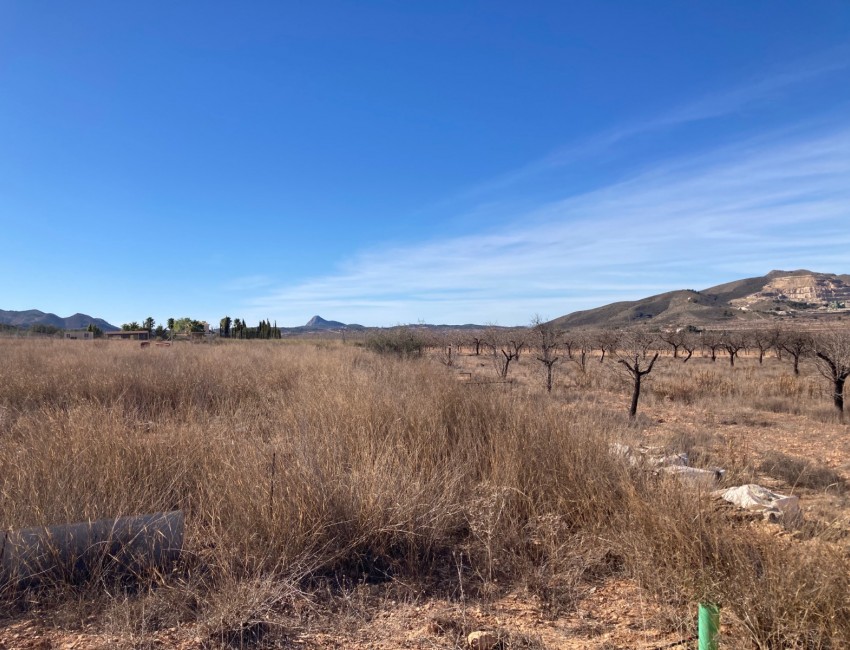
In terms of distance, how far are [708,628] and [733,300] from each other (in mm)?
121327

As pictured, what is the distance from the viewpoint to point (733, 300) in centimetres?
10500

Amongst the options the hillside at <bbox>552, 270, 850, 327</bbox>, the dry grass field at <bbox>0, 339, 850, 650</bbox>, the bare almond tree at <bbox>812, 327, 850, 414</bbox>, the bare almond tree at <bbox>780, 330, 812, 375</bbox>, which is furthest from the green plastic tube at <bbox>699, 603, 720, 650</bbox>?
the hillside at <bbox>552, 270, 850, 327</bbox>

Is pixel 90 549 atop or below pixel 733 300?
below

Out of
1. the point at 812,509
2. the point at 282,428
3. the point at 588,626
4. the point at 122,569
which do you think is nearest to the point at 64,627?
the point at 122,569

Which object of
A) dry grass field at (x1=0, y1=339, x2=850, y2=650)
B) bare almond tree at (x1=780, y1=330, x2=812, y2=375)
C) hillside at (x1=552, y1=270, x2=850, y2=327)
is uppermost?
hillside at (x1=552, y1=270, x2=850, y2=327)

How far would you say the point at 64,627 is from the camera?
8.86 feet

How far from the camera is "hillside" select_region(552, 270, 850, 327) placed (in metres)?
84.5

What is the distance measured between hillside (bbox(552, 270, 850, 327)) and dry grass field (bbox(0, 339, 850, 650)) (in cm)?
8218

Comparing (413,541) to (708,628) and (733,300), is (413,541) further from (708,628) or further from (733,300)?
(733,300)

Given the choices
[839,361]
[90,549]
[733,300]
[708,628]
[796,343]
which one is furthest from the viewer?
[733,300]

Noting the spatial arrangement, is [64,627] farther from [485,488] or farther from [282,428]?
[282,428]

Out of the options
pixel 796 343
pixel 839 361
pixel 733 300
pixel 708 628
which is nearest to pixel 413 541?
pixel 708 628

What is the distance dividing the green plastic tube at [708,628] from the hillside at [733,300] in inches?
3321

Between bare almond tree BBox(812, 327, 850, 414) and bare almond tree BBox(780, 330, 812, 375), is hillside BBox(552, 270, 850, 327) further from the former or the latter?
bare almond tree BBox(812, 327, 850, 414)
